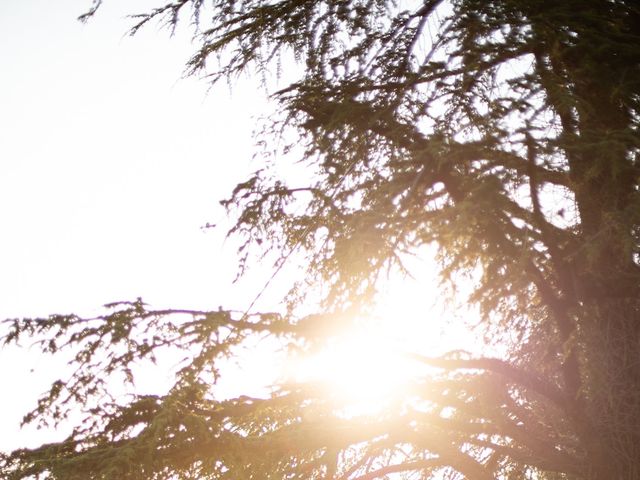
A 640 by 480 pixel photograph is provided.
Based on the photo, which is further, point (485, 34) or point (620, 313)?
point (620, 313)

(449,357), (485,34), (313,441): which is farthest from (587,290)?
(313,441)

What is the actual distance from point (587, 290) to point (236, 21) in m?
3.85

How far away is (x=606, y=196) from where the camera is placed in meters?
4.48

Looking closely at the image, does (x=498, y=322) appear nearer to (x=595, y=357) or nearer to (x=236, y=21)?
(x=595, y=357)

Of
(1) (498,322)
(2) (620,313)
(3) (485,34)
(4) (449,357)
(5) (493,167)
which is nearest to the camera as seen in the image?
(5) (493,167)

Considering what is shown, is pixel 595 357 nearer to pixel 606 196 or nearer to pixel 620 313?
pixel 620 313

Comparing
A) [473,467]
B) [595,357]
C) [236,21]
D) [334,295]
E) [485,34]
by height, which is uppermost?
[236,21]

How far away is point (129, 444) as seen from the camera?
12.6 ft

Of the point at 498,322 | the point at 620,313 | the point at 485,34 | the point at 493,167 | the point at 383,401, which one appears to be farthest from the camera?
the point at 498,322

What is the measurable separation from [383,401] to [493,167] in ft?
7.50

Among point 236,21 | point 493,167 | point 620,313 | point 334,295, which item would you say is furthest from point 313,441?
point 236,21

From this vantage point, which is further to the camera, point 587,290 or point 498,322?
point 498,322

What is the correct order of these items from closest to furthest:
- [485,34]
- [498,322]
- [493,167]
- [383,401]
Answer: [493,167]
[485,34]
[383,401]
[498,322]

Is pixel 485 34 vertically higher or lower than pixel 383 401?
higher
